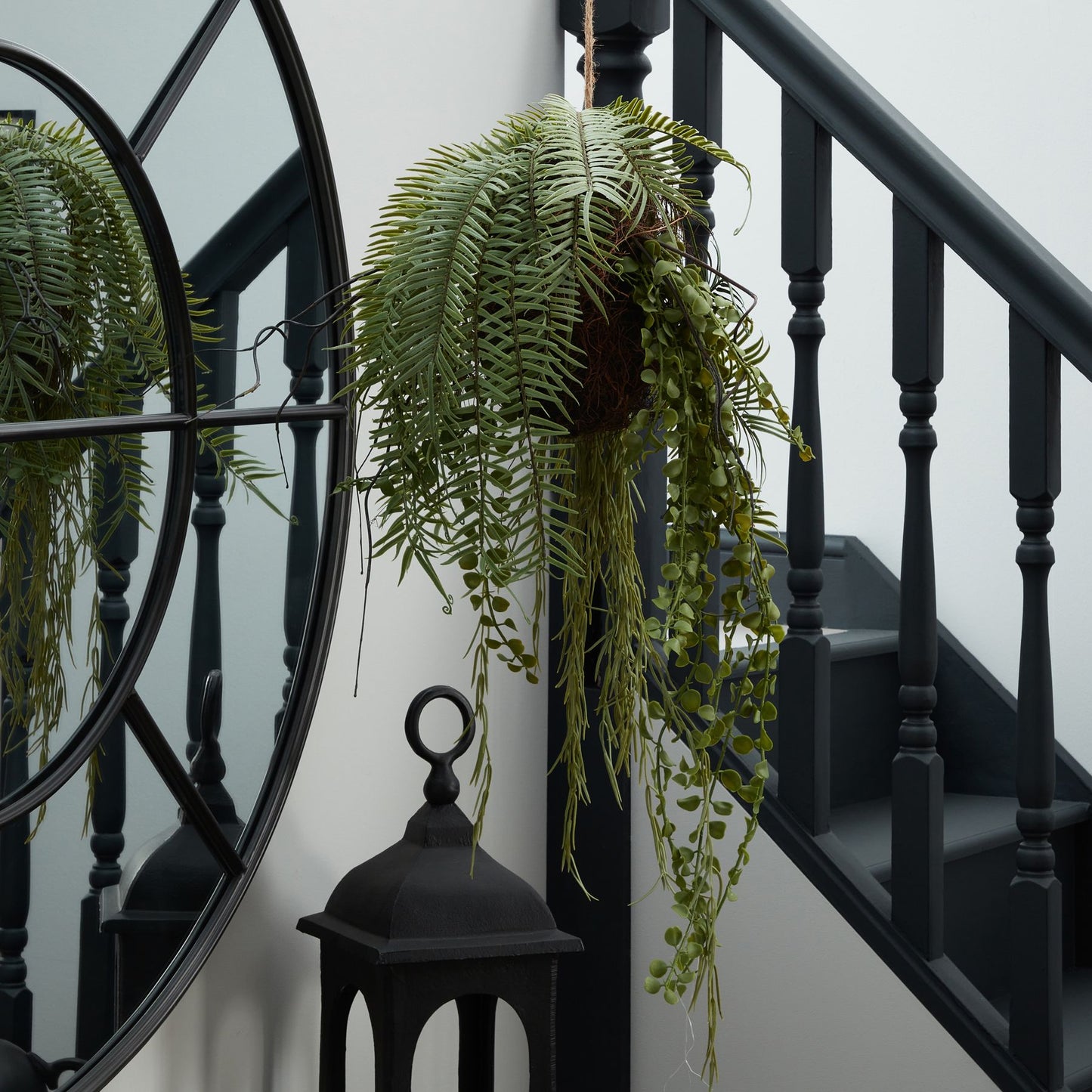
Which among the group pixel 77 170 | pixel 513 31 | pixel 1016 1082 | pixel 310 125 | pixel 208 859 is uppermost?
pixel 513 31

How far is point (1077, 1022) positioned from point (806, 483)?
33.2 inches

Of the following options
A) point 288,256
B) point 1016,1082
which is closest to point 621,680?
point 288,256

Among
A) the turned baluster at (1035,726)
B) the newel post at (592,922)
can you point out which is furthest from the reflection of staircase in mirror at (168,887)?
the turned baluster at (1035,726)

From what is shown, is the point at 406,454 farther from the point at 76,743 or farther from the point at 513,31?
the point at 513,31

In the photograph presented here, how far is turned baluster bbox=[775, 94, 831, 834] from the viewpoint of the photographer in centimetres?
142

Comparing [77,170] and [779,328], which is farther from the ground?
[779,328]

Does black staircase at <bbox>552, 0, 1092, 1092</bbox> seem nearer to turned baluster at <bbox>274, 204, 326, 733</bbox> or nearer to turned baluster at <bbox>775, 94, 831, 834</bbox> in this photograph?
turned baluster at <bbox>775, 94, 831, 834</bbox>

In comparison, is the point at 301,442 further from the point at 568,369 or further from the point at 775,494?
the point at 775,494

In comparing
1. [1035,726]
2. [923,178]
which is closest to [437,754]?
[1035,726]

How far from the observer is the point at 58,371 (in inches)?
37.6

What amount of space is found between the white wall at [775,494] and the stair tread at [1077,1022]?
0.13m

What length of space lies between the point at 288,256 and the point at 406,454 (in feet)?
1.41

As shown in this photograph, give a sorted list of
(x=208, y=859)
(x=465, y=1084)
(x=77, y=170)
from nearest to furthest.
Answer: (x=77, y=170)
(x=208, y=859)
(x=465, y=1084)

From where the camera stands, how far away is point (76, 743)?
39.4 inches
